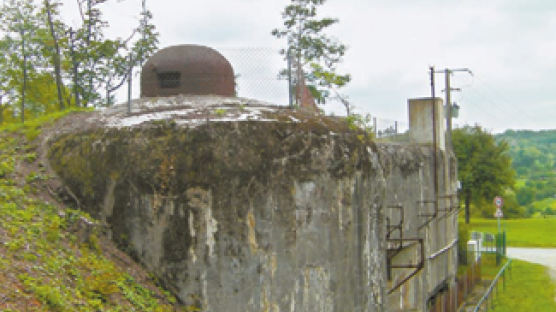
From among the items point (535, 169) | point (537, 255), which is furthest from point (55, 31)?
point (535, 169)

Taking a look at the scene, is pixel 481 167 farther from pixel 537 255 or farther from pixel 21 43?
pixel 21 43

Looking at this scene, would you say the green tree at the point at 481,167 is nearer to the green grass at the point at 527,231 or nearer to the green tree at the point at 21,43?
the green grass at the point at 527,231

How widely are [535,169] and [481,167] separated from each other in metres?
98.2

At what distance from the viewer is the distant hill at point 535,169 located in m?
76.8

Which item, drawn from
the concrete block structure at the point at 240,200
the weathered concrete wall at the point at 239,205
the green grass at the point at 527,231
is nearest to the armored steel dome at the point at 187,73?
the concrete block structure at the point at 240,200

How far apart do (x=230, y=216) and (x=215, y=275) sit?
76cm

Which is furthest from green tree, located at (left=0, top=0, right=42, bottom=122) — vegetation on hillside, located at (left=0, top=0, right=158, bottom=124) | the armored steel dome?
the armored steel dome

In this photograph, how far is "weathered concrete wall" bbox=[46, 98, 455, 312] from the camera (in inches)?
283

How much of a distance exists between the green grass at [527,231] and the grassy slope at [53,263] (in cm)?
2888

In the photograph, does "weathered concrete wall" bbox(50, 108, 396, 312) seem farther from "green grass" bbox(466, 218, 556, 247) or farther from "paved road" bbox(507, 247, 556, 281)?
"green grass" bbox(466, 218, 556, 247)

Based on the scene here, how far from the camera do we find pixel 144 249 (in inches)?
292

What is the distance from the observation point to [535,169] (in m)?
123

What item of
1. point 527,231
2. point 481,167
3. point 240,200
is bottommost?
point 527,231

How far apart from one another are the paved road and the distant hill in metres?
11.5
